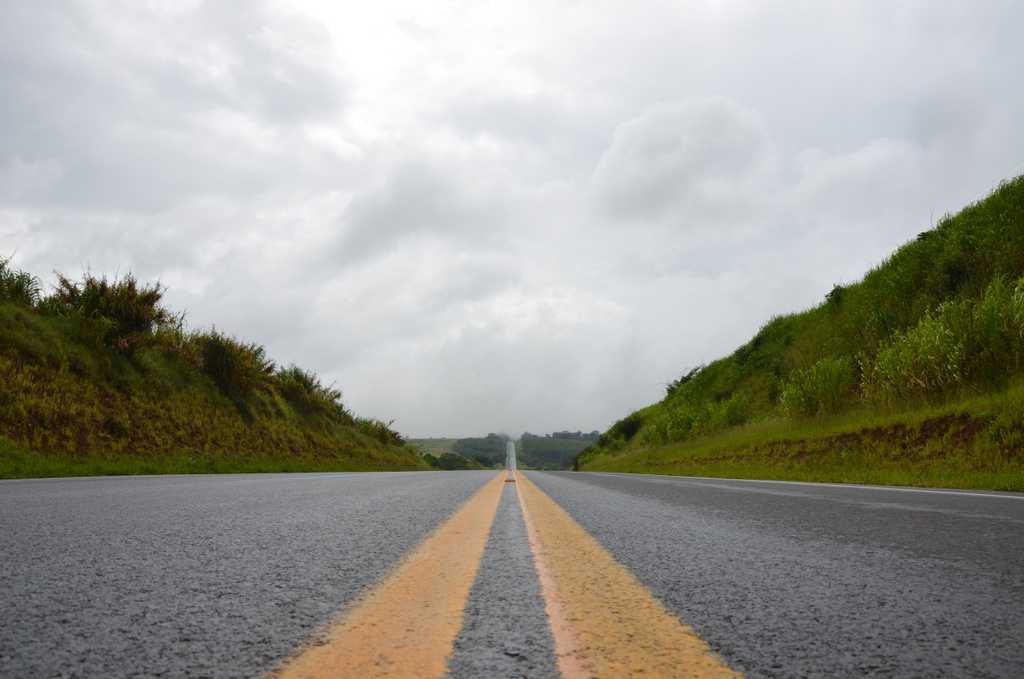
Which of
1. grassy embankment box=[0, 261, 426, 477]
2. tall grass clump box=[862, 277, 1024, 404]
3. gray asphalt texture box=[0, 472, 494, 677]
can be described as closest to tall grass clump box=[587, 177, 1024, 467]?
tall grass clump box=[862, 277, 1024, 404]

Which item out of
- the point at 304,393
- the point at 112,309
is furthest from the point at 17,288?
the point at 304,393

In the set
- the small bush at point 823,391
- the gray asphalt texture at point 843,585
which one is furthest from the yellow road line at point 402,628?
the small bush at point 823,391

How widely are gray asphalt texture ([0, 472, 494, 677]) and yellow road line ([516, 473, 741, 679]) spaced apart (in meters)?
0.64

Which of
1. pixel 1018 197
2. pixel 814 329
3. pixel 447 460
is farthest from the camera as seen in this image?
pixel 447 460

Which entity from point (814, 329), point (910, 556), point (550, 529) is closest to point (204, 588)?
point (550, 529)

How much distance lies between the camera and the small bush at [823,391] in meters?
18.1

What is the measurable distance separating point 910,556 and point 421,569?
2.11m

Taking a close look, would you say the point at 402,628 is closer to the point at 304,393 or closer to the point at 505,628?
the point at 505,628

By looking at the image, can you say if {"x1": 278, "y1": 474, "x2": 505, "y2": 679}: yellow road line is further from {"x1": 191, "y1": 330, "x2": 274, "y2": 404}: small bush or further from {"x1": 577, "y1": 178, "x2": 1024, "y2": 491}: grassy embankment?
{"x1": 191, "y1": 330, "x2": 274, "y2": 404}: small bush

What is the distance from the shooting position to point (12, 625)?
1.64 m

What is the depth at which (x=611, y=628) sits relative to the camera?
1.67 metres

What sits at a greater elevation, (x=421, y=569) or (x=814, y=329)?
(x=814, y=329)

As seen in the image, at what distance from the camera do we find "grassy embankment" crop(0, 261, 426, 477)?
1291 centimetres

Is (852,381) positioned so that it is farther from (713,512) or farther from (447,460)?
(447,460)
